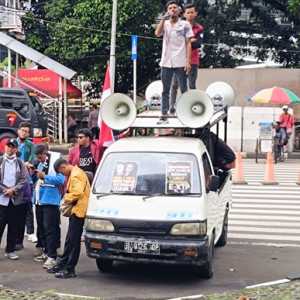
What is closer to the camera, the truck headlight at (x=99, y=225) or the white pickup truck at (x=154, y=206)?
the white pickup truck at (x=154, y=206)

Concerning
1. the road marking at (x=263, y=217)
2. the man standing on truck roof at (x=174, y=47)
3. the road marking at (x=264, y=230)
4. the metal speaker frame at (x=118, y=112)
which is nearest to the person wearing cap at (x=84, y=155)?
the metal speaker frame at (x=118, y=112)

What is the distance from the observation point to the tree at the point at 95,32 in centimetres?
3125

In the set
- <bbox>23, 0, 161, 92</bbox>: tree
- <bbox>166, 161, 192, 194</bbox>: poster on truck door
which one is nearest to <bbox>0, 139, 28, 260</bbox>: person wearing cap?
<bbox>166, 161, 192, 194</bbox>: poster on truck door

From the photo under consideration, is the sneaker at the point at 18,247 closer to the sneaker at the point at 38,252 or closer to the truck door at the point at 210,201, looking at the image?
the sneaker at the point at 38,252

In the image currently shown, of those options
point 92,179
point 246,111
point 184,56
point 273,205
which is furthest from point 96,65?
point 92,179

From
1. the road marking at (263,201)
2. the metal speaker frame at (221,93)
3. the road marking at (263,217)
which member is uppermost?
the metal speaker frame at (221,93)

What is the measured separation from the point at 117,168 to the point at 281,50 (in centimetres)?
2800

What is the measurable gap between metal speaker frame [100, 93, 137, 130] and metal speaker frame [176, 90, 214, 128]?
0.64 m

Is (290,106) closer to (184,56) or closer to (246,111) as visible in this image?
(246,111)

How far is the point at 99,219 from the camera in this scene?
25.3 feet

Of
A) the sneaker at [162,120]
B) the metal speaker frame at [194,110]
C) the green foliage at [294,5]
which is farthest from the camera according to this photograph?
the green foliage at [294,5]

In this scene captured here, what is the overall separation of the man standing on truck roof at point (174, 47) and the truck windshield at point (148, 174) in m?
2.20

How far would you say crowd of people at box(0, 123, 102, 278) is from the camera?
8.07 metres

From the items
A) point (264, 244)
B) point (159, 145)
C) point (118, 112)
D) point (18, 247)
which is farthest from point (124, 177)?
point (264, 244)
